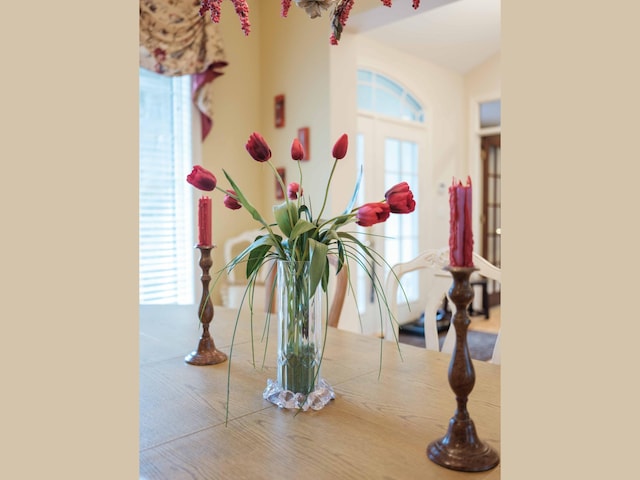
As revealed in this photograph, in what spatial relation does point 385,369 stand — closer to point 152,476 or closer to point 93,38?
point 152,476

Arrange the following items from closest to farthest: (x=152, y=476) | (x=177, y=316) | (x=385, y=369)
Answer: (x=152, y=476) → (x=385, y=369) → (x=177, y=316)

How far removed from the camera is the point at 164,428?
843mm

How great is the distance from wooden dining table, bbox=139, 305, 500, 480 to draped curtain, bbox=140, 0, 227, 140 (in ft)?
7.18

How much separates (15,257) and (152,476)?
0.52 m

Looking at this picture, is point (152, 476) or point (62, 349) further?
point (152, 476)

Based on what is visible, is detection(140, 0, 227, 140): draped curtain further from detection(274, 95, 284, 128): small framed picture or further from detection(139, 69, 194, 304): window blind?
detection(274, 95, 284, 128): small framed picture

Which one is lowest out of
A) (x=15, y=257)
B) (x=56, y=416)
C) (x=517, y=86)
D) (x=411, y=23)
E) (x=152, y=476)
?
(x=152, y=476)

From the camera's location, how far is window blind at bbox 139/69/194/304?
10.3 feet

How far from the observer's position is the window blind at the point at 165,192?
10.3 feet

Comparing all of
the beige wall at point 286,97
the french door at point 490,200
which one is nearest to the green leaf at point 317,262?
the beige wall at point 286,97

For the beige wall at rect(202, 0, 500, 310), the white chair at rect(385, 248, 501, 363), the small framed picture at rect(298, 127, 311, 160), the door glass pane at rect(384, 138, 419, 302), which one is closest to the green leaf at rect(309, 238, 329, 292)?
the white chair at rect(385, 248, 501, 363)

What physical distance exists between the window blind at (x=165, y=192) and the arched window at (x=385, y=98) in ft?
5.03

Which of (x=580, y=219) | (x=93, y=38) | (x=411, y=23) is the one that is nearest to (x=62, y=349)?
(x=93, y=38)

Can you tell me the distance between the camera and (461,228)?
0.67 metres
